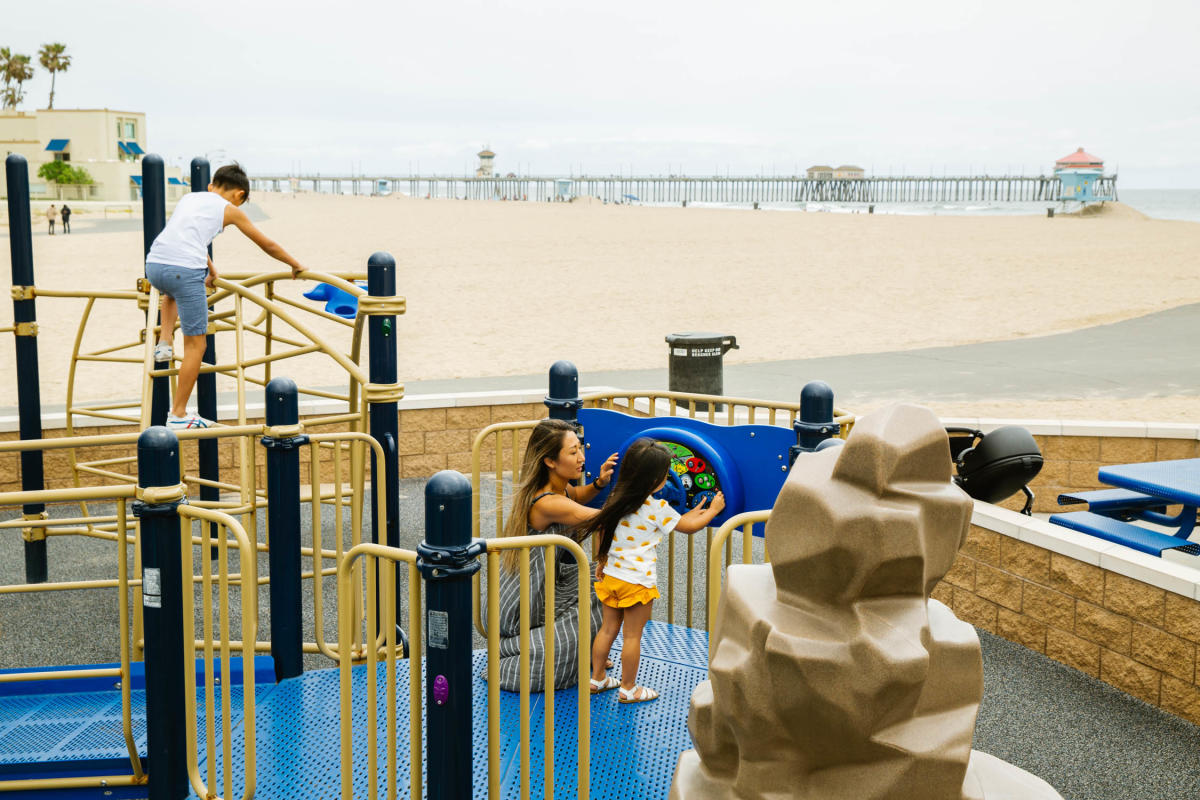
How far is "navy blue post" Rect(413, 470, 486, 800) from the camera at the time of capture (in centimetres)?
292

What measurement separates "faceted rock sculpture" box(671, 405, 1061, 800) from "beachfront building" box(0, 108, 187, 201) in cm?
8122

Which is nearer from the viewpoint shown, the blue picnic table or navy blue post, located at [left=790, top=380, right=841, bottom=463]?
navy blue post, located at [left=790, top=380, right=841, bottom=463]

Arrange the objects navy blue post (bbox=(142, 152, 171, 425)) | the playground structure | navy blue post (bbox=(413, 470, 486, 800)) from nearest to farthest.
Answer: navy blue post (bbox=(413, 470, 486, 800)) < the playground structure < navy blue post (bbox=(142, 152, 171, 425))

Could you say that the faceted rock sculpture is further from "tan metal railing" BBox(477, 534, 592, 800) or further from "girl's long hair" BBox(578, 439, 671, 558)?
"girl's long hair" BBox(578, 439, 671, 558)

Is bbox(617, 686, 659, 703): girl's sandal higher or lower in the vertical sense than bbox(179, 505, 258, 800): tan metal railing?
lower

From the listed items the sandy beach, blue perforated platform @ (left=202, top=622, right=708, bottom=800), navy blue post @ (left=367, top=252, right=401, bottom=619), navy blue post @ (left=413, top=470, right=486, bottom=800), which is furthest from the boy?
the sandy beach

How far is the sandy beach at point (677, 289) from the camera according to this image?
1748 cm

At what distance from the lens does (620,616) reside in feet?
14.6

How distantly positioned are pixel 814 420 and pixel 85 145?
287 feet

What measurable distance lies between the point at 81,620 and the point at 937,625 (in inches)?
196

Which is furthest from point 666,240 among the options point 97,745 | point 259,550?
point 97,745

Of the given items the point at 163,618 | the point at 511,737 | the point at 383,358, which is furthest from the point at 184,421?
the point at 511,737

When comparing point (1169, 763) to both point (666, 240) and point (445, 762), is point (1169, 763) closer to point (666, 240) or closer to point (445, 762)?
point (445, 762)

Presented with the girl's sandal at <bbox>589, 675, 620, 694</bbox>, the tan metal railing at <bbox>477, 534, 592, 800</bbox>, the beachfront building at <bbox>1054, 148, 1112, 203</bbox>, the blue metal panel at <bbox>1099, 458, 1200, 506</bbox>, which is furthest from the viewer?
the beachfront building at <bbox>1054, 148, 1112, 203</bbox>
